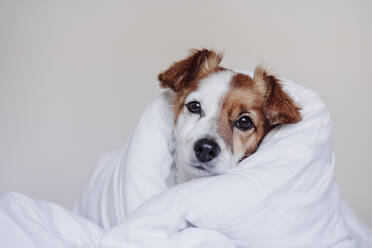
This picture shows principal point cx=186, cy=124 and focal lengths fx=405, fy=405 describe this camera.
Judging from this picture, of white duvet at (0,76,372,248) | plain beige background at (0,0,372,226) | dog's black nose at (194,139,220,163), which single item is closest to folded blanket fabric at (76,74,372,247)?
white duvet at (0,76,372,248)

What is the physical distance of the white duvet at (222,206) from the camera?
127 centimetres

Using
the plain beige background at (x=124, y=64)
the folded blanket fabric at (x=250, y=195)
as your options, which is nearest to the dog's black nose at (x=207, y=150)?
the folded blanket fabric at (x=250, y=195)

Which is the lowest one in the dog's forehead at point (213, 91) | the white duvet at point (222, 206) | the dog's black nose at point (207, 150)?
the white duvet at point (222, 206)

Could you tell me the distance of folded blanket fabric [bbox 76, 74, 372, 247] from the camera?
4.26 feet

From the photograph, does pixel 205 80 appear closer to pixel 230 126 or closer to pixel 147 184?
pixel 230 126

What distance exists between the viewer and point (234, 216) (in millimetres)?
1310

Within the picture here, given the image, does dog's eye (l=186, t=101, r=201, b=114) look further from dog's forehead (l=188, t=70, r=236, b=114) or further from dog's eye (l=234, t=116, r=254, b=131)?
dog's eye (l=234, t=116, r=254, b=131)

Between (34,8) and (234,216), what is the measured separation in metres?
1.95

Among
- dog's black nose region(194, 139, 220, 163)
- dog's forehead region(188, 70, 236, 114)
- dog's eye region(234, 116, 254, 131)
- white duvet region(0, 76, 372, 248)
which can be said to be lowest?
white duvet region(0, 76, 372, 248)

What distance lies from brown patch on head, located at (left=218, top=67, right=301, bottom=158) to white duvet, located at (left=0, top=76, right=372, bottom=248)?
0.23ft

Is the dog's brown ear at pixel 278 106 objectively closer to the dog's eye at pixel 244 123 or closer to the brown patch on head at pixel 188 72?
the dog's eye at pixel 244 123

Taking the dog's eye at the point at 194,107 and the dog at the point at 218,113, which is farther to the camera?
the dog's eye at the point at 194,107

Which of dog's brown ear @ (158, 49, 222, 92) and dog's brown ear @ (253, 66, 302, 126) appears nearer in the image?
dog's brown ear @ (253, 66, 302, 126)

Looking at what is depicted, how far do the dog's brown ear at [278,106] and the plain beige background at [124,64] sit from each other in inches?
30.5
